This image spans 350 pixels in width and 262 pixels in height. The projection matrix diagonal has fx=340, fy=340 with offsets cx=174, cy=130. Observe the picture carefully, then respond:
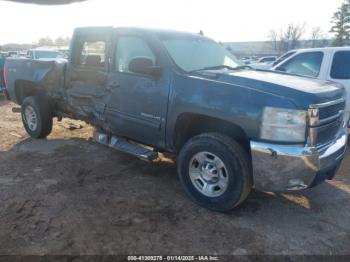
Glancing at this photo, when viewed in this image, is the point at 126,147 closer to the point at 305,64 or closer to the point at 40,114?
the point at 40,114

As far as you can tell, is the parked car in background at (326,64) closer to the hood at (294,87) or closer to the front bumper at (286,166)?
the hood at (294,87)

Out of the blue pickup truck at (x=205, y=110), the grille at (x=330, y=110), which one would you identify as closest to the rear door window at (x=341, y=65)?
the blue pickup truck at (x=205, y=110)

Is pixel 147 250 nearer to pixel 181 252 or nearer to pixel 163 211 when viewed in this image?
pixel 181 252

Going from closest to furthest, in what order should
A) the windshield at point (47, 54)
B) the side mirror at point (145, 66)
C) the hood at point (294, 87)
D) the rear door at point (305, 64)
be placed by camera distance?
the hood at point (294, 87), the side mirror at point (145, 66), the rear door at point (305, 64), the windshield at point (47, 54)

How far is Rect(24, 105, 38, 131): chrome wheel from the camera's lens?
6395 millimetres

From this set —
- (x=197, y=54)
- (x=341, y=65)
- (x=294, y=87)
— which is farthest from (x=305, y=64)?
(x=294, y=87)

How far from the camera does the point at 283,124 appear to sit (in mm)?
3234

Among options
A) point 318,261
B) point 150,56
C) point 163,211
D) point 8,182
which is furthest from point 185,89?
point 8,182

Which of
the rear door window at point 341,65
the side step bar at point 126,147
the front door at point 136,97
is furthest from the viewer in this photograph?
the rear door window at point 341,65

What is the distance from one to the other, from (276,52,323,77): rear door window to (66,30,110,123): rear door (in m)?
3.75

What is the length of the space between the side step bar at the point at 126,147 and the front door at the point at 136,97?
126 millimetres

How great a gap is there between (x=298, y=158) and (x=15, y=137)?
552 centimetres

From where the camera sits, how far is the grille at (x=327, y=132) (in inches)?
133

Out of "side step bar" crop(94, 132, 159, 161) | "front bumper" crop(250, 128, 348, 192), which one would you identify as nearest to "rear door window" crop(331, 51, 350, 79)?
"front bumper" crop(250, 128, 348, 192)
